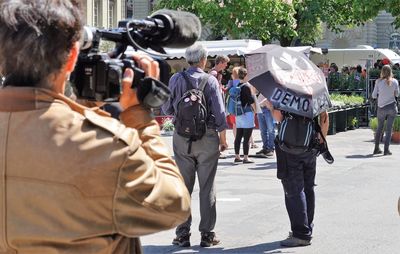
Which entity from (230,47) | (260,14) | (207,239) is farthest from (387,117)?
(260,14)

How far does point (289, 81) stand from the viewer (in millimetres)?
6914

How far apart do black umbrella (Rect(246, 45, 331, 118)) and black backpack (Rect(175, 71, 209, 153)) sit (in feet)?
1.67

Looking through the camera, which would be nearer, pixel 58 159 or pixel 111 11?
pixel 58 159

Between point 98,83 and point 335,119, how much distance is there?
1763 cm

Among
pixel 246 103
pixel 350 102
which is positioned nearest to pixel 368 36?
pixel 350 102

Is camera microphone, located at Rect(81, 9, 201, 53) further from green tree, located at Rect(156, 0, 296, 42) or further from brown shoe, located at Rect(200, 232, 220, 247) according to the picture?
green tree, located at Rect(156, 0, 296, 42)

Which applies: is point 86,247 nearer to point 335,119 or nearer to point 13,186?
point 13,186

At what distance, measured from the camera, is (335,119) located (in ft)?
64.2

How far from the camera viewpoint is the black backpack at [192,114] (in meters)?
6.83

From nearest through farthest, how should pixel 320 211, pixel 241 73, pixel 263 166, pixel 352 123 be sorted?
pixel 320 211 → pixel 263 166 → pixel 241 73 → pixel 352 123

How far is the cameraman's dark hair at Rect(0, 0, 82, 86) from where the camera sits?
212 cm

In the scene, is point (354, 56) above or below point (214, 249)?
above

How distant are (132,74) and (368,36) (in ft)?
210

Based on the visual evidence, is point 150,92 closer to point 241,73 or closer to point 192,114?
point 192,114
